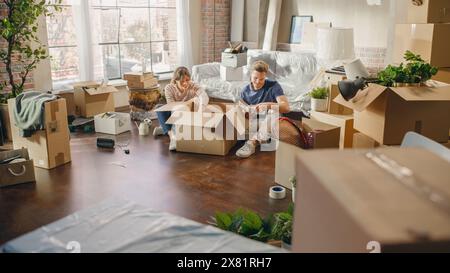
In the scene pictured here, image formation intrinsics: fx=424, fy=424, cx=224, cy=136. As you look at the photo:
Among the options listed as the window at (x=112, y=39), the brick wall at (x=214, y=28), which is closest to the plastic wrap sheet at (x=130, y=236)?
the window at (x=112, y=39)

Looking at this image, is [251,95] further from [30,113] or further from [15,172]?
[15,172]

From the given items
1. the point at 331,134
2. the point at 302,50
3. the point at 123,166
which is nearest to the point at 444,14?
the point at 331,134

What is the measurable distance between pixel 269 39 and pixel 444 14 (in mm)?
2882

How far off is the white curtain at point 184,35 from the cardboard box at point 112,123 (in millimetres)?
2027

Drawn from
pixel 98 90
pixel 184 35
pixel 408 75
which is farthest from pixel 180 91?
pixel 408 75

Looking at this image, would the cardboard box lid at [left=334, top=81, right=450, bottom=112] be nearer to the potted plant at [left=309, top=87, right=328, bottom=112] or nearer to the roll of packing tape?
the roll of packing tape

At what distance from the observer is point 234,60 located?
6.07 meters

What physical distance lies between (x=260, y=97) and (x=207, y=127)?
2.18 feet

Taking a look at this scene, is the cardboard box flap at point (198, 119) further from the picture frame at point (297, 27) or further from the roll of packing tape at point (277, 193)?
the picture frame at point (297, 27)

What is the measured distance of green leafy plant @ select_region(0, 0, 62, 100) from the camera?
443 centimetres

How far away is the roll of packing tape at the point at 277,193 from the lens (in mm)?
3138

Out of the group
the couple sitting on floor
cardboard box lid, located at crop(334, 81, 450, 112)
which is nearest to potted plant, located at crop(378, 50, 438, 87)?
cardboard box lid, located at crop(334, 81, 450, 112)

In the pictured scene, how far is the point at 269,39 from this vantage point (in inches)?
258

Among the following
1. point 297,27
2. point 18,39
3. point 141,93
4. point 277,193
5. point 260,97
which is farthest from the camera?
point 297,27
